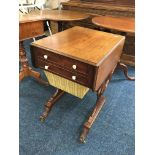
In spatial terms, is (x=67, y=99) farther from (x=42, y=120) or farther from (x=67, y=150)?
(x=67, y=150)

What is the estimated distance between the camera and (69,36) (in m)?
1.45

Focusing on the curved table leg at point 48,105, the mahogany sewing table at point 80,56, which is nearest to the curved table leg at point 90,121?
the mahogany sewing table at point 80,56

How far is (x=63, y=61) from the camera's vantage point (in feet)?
3.96

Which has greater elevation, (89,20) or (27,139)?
(89,20)

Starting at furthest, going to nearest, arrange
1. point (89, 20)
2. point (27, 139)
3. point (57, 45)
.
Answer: point (89, 20), point (27, 139), point (57, 45)

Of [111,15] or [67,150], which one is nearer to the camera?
[67,150]

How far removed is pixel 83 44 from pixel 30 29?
2.40 ft

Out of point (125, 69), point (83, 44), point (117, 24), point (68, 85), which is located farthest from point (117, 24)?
point (68, 85)

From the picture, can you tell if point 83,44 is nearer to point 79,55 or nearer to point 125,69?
point 79,55

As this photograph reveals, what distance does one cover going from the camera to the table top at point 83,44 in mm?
1141
